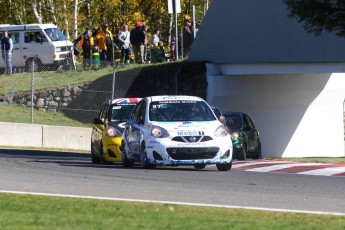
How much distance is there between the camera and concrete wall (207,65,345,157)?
38.5 meters

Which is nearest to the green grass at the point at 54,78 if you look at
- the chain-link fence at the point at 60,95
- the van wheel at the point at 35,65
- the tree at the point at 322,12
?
the chain-link fence at the point at 60,95

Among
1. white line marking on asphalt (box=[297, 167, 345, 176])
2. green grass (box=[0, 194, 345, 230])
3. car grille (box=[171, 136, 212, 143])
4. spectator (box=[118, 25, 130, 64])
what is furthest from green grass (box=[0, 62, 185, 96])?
green grass (box=[0, 194, 345, 230])

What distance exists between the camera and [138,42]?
4119 centimetres

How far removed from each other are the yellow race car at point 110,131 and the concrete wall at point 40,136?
29.5 ft

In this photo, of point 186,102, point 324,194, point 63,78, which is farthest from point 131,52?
point 324,194

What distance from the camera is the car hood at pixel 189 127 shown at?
2089 cm

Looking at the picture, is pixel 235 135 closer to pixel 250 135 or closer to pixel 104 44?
pixel 250 135

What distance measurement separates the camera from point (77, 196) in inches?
584

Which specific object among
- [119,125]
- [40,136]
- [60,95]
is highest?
[119,125]

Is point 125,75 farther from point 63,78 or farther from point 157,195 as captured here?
point 157,195

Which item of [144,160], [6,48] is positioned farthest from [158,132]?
[6,48]

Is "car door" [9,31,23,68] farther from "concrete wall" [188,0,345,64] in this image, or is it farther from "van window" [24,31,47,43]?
"concrete wall" [188,0,345,64]

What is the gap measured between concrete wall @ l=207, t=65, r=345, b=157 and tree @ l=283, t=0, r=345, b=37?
8671mm

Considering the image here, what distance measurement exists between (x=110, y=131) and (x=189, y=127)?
4.02 m
